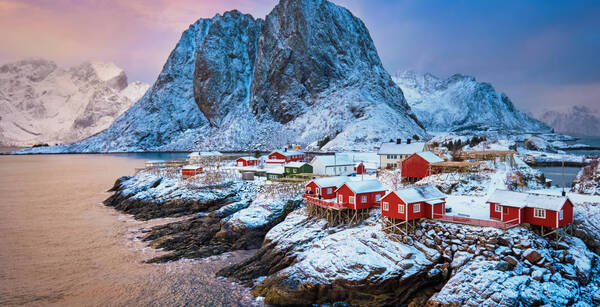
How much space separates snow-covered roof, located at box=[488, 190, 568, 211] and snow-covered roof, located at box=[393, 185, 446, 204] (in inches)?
162

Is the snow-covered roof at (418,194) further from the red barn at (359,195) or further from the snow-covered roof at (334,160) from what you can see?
the snow-covered roof at (334,160)

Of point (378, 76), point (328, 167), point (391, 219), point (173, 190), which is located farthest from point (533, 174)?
point (378, 76)

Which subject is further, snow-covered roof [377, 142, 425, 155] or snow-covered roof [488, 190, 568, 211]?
snow-covered roof [377, 142, 425, 155]

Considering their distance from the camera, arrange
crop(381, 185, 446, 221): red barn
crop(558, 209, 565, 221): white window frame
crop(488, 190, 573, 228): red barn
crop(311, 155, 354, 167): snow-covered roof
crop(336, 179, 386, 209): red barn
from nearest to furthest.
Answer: crop(558, 209, 565, 221): white window frame, crop(488, 190, 573, 228): red barn, crop(381, 185, 446, 221): red barn, crop(336, 179, 386, 209): red barn, crop(311, 155, 354, 167): snow-covered roof

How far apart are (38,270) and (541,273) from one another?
1468 inches

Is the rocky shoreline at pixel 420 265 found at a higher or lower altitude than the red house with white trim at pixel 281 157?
lower

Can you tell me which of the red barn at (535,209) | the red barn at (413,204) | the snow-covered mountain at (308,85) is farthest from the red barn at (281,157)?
the snow-covered mountain at (308,85)

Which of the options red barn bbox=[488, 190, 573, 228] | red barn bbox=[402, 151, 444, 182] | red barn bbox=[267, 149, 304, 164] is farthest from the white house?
red barn bbox=[488, 190, 573, 228]

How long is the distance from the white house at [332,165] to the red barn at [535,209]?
31.6 meters

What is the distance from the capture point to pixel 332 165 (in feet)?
188

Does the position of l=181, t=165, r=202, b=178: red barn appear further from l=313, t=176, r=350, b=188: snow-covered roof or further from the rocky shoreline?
l=313, t=176, r=350, b=188: snow-covered roof

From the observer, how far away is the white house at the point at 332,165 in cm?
5638

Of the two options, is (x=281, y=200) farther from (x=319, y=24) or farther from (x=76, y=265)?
(x=319, y=24)

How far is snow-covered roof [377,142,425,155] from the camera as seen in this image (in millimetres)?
55694
